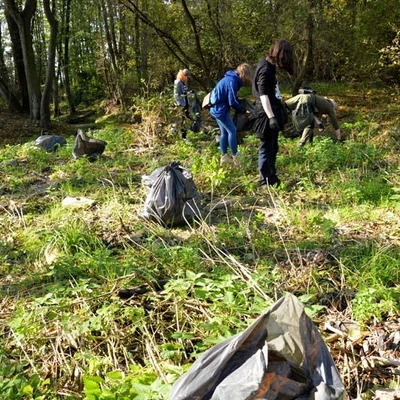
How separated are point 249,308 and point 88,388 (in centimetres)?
97

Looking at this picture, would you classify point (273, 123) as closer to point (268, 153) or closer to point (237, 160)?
point (268, 153)

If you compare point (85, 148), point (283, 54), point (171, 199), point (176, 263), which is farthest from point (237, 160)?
point (176, 263)

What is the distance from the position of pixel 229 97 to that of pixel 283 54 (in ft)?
4.87

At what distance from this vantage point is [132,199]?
4.62 meters

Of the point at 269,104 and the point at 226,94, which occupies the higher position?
the point at 226,94

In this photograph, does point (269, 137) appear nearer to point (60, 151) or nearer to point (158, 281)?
point (158, 281)

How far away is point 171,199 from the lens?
3777 millimetres

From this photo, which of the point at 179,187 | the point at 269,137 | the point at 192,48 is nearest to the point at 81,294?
the point at 179,187

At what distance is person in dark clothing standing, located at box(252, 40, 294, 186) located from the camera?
409 cm

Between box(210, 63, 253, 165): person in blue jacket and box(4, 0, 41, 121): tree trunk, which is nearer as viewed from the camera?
box(210, 63, 253, 165): person in blue jacket

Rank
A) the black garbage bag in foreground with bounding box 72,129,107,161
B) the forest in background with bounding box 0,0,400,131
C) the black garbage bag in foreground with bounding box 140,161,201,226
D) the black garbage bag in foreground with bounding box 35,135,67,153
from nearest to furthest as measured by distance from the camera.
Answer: the black garbage bag in foreground with bounding box 140,161,201,226 → the black garbage bag in foreground with bounding box 72,129,107,161 → the black garbage bag in foreground with bounding box 35,135,67,153 → the forest in background with bounding box 0,0,400,131

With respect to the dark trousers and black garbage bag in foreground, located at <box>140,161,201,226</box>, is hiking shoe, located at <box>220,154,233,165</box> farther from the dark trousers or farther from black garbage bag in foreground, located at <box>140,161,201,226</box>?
black garbage bag in foreground, located at <box>140,161,201,226</box>

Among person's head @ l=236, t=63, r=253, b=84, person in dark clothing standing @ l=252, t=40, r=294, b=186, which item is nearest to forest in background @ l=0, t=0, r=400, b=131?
person's head @ l=236, t=63, r=253, b=84

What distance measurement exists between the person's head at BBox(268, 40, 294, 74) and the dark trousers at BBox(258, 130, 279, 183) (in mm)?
696
